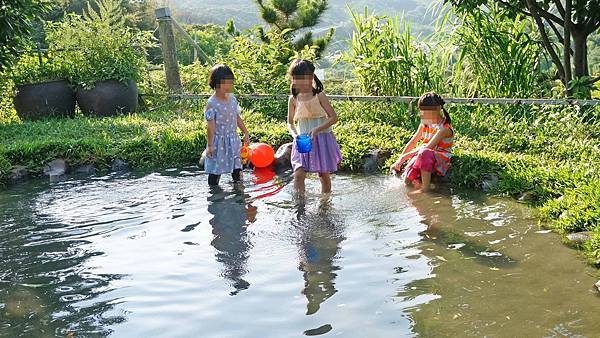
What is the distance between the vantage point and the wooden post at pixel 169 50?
38.6 feet

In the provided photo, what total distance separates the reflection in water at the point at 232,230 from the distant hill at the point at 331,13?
432cm

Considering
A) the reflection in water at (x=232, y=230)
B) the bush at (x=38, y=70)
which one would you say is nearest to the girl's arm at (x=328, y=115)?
the reflection in water at (x=232, y=230)

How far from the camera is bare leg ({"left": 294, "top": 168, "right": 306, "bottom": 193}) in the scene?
20.3ft

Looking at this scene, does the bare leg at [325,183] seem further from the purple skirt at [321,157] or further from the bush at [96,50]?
the bush at [96,50]

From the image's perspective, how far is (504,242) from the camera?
15.4 feet

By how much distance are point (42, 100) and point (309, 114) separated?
6504 mm

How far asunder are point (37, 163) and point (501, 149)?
213 inches

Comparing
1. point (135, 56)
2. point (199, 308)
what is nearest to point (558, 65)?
point (199, 308)

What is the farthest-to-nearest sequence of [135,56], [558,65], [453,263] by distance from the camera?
[135,56] < [558,65] < [453,263]

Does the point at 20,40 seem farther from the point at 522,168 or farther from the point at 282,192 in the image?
the point at 522,168

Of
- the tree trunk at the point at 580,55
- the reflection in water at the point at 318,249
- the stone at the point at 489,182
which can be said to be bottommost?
the reflection in water at the point at 318,249

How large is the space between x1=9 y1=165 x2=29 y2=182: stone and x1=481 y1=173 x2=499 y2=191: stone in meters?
5.19

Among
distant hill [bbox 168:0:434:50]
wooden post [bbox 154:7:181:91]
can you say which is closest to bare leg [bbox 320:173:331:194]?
distant hill [bbox 168:0:434:50]

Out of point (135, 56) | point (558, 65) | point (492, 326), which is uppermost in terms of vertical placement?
point (135, 56)
